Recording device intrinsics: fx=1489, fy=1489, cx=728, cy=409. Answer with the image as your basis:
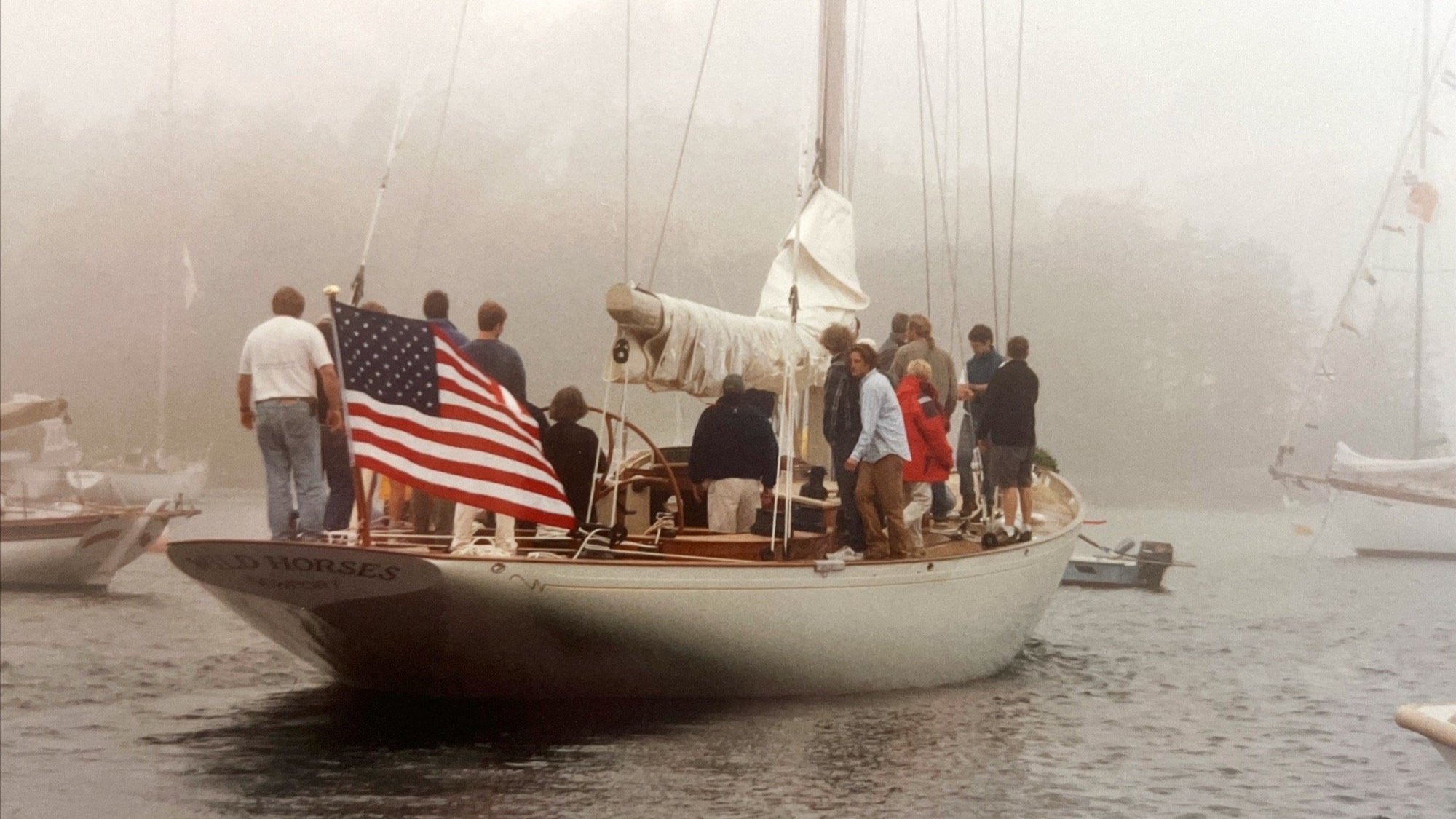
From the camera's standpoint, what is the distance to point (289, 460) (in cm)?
734

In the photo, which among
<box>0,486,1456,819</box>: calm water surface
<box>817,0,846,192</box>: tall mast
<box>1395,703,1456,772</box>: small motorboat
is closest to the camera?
<box>1395,703,1456,772</box>: small motorboat

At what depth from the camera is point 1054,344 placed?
32750 mm

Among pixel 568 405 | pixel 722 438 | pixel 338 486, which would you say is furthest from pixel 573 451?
pixel 338 486

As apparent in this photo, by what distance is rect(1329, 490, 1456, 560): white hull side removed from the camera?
20578mm

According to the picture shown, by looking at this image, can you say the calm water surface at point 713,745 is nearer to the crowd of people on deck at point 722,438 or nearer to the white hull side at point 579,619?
the white hull side at point 579,619

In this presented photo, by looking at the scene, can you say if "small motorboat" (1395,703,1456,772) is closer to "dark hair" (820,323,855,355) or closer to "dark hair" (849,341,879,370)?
"dark hair" (849,341,879,370)

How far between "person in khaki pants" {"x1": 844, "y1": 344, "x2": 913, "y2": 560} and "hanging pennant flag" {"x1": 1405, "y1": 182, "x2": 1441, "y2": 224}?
25.9 ft

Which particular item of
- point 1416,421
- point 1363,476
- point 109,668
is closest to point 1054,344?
point 1363,476

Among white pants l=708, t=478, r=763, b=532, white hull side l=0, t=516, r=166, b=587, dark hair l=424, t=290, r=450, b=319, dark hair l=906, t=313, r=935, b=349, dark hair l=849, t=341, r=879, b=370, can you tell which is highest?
dark hair l=906, t=313, r=935, b=349

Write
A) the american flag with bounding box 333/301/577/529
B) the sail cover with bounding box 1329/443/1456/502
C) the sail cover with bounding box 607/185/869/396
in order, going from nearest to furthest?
the american flag with bounding box 333/301/577/529 < the sail cover with bounding box 607/185/869/396 < the sail cover with bounding box 1329/443/1456/502

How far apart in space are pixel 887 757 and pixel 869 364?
83.2 inches

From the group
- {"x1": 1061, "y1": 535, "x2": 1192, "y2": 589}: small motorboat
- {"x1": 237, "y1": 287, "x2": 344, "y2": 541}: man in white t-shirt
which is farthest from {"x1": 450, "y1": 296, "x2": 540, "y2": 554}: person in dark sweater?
{"x1": 1061, "y1": 535, "x2": 1192, "y2": 589}: small motorboat

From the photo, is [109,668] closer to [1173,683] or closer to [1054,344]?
[1173,683]

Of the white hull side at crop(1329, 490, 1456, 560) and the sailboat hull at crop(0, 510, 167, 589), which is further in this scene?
the white hull side at crop(1329, 490, 1456, 560)
